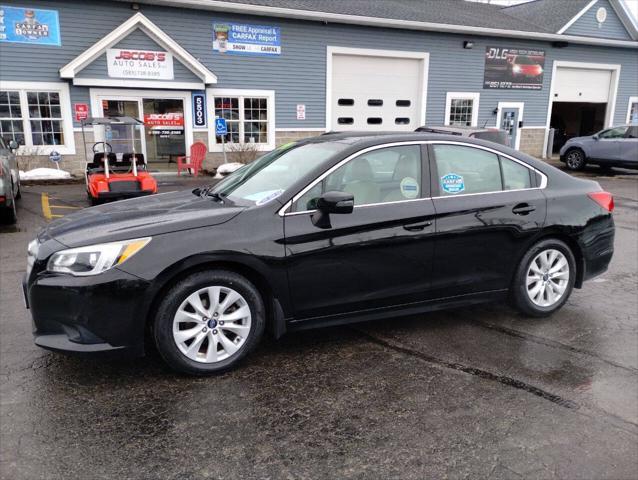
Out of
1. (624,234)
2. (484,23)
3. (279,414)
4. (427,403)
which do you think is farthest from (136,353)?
(484,23)

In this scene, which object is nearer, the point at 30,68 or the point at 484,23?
the point at 30,68

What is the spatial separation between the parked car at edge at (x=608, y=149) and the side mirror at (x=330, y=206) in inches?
648

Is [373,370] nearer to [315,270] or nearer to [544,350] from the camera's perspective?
[315,270]

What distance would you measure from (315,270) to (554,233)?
221 centimetres

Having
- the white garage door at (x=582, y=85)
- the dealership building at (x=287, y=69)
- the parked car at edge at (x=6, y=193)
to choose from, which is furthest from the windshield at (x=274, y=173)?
the white garage door at (x=582, y=85)

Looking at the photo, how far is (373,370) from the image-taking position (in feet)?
12.0

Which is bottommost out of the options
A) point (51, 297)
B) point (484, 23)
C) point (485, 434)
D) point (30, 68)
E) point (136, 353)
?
point (485, 434)

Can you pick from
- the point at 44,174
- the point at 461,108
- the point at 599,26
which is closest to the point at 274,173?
the point at 44,174

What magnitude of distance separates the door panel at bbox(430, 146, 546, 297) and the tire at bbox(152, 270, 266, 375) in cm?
146

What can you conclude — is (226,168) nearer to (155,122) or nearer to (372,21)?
(155,122)

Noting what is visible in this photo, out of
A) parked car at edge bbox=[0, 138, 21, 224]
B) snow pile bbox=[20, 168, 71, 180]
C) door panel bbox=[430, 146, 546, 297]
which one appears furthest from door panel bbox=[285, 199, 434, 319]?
snow pile bbox=[20, 168, 71, 180]

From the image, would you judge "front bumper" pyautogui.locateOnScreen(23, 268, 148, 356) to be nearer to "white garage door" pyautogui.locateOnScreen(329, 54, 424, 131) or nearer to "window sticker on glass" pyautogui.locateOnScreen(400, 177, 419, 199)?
"window sticker on glass" pyautogui.locateOnScreen(400, 177, 419, 199)

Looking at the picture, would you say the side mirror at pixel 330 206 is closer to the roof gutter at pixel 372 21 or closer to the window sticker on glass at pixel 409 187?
the window sticker on glass at pixel 409 187

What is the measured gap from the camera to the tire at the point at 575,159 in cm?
1802
